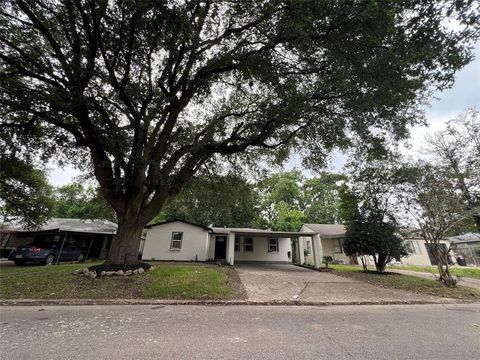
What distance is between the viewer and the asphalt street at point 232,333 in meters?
3.30

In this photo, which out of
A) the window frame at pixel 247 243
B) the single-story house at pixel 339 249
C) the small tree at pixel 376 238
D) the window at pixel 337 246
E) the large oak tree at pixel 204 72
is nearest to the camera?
the large oak tree at pixel 204 72

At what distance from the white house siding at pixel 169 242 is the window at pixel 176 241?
22cm

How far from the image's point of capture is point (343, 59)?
21.9 ft

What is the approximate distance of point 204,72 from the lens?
29.6 feet

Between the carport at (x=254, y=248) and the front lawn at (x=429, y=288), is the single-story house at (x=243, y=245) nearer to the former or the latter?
the carport at (x=254, y=248)

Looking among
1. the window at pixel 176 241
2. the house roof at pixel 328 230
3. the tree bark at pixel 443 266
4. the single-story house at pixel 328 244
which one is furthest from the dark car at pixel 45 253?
the tree bark at pixel 443 266

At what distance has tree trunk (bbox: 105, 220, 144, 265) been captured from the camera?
883 cm

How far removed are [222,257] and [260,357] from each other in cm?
1747

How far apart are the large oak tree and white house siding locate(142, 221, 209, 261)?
8222 millimetres

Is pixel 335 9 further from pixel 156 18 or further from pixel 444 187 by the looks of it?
pixel 444 187

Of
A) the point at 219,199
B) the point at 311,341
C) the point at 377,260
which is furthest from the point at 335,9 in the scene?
the point at 377,260

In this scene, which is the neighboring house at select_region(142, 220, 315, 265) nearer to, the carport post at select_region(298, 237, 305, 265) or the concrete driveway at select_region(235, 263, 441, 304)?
the carport post at select_region(298, 237, 305, 265)

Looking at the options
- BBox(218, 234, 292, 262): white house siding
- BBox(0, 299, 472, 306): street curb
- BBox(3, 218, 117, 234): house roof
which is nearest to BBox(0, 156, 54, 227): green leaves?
BBox(3, 218, 117, 234): house roof

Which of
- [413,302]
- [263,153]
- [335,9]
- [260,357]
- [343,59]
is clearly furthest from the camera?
[263,153]
